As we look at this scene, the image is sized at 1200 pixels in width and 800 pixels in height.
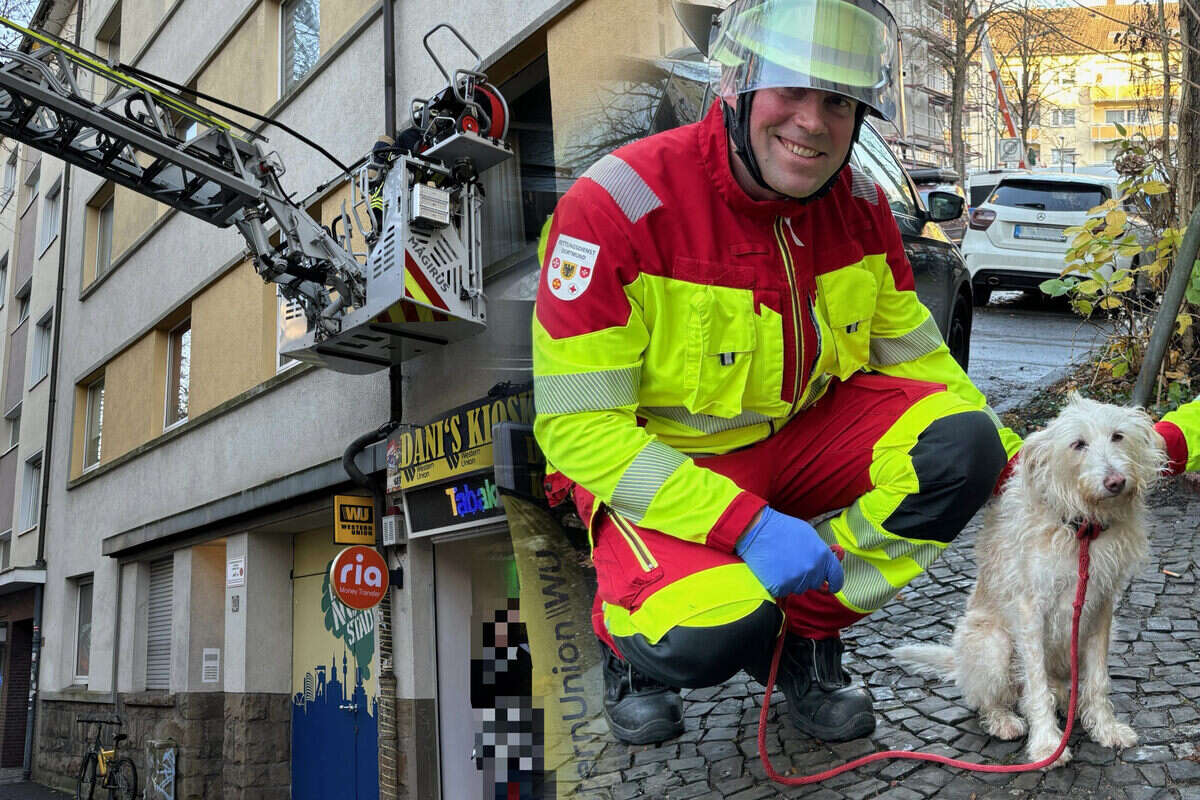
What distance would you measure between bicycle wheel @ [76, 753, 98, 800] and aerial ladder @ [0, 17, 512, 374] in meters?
6.67

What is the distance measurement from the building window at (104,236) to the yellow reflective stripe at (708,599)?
1634 centimetres

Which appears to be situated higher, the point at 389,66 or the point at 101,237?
the point at 101,237

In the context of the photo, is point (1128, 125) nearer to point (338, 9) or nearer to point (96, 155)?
point (338, 9)

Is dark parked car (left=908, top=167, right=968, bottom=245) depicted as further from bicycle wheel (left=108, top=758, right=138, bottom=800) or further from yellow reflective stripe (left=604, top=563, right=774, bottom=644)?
bicycle wheel (left=108, top=758, right=138, bottom=800)

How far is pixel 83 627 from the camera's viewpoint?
55.0ft

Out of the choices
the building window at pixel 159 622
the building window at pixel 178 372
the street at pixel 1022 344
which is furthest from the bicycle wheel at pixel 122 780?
the street at pixel 1022 344

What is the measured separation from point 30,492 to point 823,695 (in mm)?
20730

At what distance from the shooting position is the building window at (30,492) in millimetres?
20359

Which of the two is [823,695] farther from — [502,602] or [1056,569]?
[502,602]

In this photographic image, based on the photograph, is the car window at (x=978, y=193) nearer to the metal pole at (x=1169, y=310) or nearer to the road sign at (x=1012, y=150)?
the road sign at (x=1012, y=150)

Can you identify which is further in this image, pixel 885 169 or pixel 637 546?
pixel 885 169

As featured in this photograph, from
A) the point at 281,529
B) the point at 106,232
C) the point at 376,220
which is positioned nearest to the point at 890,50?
the point at 376,220

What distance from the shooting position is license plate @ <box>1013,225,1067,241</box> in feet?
39.2

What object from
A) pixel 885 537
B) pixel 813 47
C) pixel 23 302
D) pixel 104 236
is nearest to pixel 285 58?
pixel 104 236
